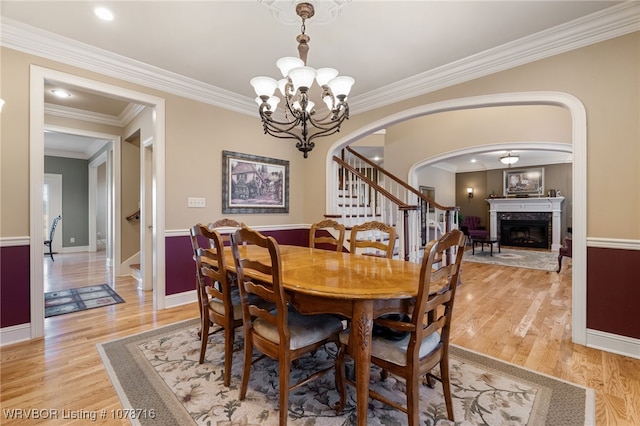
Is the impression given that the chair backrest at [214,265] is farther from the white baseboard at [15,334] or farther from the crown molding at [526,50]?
the crown molding at [526,50]

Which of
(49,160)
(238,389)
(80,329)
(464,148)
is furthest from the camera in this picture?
(49,160)

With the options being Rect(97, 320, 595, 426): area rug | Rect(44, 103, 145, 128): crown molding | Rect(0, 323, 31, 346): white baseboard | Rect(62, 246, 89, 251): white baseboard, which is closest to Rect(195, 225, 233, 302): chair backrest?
Rect(97, 320, 595, 426): area rug

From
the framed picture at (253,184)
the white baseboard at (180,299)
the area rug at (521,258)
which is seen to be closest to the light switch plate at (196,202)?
the framed picture at (253,184)

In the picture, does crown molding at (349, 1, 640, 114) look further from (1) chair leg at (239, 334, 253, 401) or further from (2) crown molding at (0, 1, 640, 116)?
(1) chair leg at (239, 334, 253, 401)

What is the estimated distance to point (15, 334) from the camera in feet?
7.92

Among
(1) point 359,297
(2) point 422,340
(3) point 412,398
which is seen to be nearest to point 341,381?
(3) point 412,398

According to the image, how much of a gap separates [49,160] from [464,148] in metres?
9.68

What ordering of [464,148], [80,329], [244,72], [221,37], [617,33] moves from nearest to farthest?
[617,33] < [221,37] < [80,329] < [244,72] < [464,148]

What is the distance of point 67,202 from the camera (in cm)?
739

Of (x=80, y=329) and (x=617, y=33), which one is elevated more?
(x=617, y=33)

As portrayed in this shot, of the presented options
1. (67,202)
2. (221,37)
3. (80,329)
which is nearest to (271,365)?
(80,329)

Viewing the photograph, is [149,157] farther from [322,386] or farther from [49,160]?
[49,160]

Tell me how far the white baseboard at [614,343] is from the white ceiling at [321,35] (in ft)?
7.71

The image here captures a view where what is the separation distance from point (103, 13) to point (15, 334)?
8.87ft
